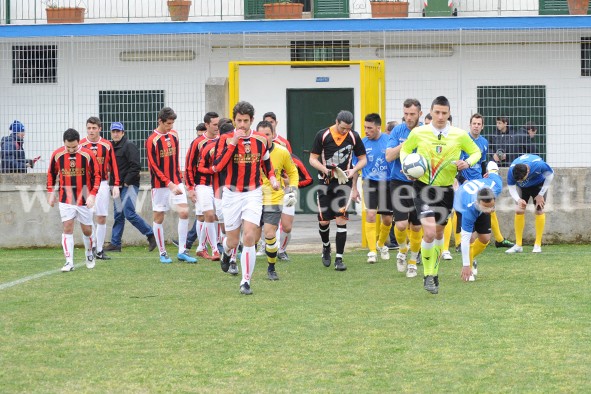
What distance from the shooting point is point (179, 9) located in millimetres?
24234

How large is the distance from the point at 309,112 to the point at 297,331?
1557 cm

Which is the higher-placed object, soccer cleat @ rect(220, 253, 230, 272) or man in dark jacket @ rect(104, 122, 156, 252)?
man in dark jacket @ rect(104, 122, 156, 252)

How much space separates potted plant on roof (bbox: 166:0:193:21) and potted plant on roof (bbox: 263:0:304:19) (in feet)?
5.59

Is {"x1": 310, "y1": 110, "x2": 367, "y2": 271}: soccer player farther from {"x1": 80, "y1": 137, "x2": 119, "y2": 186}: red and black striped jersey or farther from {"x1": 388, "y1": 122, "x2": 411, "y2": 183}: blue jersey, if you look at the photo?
{"x1": 80, "y1": 137, "x2": 119, "y2": 186}: red and black striped jersey

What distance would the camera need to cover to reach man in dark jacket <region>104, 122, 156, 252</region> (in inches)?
696

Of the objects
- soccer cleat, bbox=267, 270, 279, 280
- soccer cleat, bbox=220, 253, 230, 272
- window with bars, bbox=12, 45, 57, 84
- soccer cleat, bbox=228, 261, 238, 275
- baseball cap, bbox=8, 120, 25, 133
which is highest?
window with bars, bbox=12, 45, 57, 84

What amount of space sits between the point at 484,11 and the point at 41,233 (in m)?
10.9

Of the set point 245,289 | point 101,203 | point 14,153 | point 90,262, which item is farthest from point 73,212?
point 14,153

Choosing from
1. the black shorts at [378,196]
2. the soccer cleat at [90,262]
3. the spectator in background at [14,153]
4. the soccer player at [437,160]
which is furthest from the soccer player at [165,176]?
the soccer player at [437,160]

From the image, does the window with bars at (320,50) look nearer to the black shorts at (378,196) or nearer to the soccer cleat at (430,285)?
the black shorts at (378,196)

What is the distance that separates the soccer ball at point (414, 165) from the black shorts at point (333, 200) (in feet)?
9.35

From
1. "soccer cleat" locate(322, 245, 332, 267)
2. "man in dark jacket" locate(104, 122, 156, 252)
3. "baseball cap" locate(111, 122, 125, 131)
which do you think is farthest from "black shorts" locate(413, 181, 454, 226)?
"baseball cap" locate(111, 122, 125, 131)

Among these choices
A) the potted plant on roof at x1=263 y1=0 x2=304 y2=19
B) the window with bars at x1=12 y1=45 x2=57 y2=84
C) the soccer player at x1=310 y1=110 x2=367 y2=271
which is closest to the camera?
the soccer player at x1=310 y1=110 x2=367 y2=271

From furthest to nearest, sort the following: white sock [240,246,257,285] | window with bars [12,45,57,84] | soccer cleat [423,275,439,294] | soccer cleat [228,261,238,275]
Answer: window with bars [12,45,57,84] < soccer cleat [228,261,238,275] < white sock [240,246,257,285] < soccer cleat [423,275,439,294]
